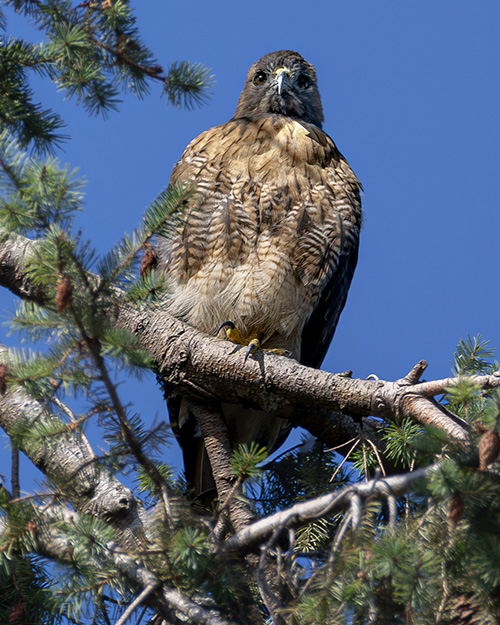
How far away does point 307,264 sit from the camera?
357 cm

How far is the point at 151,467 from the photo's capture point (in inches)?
79.7

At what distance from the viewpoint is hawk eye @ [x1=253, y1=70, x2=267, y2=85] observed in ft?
14.8

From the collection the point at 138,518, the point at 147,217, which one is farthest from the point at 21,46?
the point at 138,518

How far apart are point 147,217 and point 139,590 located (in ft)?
3.24

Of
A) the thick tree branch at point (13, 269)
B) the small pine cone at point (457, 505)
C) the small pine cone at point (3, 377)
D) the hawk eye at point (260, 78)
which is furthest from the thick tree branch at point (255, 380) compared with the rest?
the hawk eye at point (260, 78)

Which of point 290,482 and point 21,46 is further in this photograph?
point 290,482

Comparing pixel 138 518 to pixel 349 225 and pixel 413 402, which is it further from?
pixel 349 225

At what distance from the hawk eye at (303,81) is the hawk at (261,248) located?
768 mm

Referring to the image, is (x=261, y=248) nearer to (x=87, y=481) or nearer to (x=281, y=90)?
(x=281, y=90)

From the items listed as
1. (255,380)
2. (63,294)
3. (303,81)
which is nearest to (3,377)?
(63,294)

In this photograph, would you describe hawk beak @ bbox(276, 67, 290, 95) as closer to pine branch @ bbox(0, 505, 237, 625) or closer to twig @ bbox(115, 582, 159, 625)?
pine branch @ bbox(0, 505, 237, 625)

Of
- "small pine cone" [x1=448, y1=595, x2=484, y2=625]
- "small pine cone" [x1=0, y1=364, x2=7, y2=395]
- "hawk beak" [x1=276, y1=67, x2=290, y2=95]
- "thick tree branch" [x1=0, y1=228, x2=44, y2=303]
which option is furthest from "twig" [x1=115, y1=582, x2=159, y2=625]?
"hawk beak" [x1=276, y1=67, x2=290, y2=95]

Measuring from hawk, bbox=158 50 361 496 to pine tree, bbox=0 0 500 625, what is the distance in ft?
2.24

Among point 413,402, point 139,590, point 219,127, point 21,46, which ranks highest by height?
point 219,127
